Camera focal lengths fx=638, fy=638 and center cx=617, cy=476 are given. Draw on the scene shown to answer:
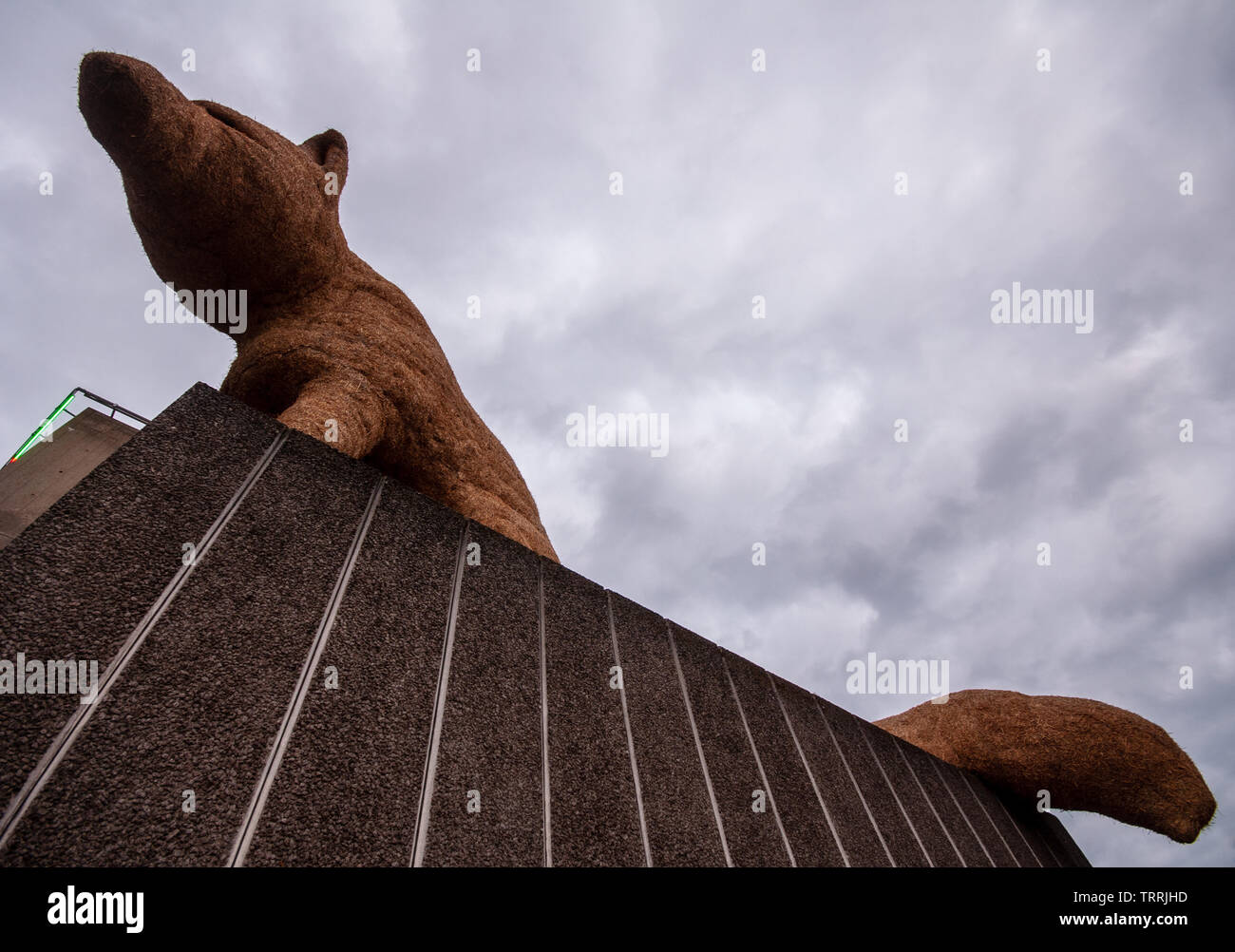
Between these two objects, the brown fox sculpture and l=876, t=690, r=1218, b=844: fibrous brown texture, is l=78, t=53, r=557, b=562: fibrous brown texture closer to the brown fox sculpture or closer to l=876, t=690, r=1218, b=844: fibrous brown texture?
the brown fox sculpture

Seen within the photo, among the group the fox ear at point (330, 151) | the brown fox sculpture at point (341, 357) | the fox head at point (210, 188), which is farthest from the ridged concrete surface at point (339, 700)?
the fox ear at point (330, 151)

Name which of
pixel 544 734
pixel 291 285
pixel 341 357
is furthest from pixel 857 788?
pixel 291 285

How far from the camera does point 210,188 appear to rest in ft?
11.4

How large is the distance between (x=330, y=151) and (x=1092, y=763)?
24.3 ft

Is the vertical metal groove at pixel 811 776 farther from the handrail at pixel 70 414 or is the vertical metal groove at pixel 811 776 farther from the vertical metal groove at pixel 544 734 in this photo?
the handrail at pixel 70 414

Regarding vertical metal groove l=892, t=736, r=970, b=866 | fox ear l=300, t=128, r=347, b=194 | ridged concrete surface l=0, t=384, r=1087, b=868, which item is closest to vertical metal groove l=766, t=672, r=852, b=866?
ridged concrete surface l=0, t=384, r=1087, b=868

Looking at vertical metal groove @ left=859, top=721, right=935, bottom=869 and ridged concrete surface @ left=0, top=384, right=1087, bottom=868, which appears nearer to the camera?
ridged concrete surface @ left=0, top=384, right=1087, bottom=868

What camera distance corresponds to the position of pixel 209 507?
1407mm

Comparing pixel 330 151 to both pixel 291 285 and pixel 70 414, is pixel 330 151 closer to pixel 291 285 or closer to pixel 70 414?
pixel 291 285

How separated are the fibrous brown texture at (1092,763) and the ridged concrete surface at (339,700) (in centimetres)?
312

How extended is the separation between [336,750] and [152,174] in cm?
346

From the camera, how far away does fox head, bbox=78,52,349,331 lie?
299 cm

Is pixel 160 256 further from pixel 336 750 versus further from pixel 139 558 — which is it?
pixel 336 750
